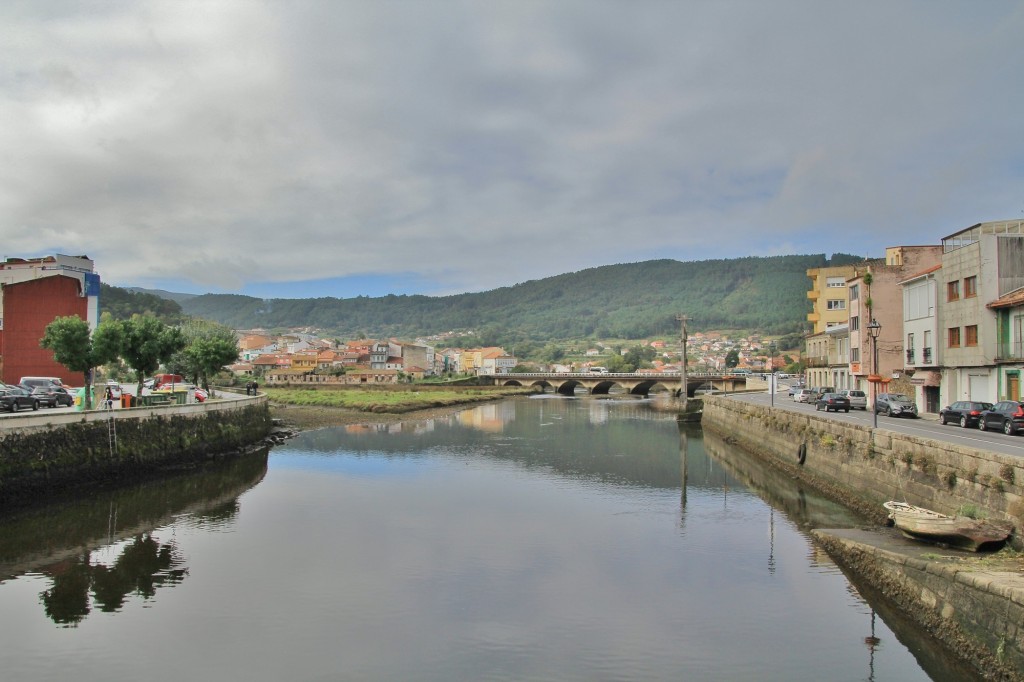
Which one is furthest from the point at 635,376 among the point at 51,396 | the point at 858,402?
the point at 51,396

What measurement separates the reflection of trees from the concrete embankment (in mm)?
16929

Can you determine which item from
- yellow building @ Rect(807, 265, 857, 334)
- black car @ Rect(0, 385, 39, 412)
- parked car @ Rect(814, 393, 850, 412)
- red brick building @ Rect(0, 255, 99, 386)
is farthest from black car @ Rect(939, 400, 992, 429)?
red brick building @ Rect(0, 255, 99, 386)

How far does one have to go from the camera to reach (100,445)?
91.0 ft

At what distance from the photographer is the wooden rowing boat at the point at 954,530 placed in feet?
45.4

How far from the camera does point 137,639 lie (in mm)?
13820

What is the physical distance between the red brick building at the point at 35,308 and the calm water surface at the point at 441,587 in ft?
101

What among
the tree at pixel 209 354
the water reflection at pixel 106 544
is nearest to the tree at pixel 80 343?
the water reflection at pixel 106 544

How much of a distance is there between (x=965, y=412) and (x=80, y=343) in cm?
4074

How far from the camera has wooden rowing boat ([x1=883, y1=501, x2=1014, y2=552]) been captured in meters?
13.8

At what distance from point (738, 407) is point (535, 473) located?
19066 mm

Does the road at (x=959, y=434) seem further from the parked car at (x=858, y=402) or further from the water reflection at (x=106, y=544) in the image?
the water reflection at (x=106, y=544)

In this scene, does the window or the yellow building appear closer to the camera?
the window

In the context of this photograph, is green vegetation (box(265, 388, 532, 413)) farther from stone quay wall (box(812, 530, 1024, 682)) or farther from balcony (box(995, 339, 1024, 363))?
stone quay wall (box(812, 530, 1024, 682))

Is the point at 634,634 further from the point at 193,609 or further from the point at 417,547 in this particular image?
the point at 193,609
